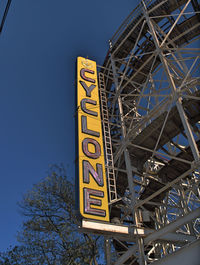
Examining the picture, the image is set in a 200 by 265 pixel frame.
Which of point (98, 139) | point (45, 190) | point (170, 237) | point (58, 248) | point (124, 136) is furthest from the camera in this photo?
point (45, 190)

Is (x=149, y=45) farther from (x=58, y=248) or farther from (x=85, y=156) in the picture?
(x=58, y=248)

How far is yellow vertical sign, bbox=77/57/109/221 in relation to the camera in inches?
371

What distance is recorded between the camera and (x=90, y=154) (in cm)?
1090

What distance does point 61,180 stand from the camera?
17625 millimetres

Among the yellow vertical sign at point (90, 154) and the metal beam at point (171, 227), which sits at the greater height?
the yellow vertical sign at point (90, 154)

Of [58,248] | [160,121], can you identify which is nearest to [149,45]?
[160,121]

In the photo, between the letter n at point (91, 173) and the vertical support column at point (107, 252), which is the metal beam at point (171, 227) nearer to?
the vertical support column at point (107, 252)

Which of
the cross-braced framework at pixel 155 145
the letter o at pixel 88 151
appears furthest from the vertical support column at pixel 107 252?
the letter o at pixel 88 151

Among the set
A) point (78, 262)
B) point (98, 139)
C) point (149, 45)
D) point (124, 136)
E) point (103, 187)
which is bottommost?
point (78, 262)

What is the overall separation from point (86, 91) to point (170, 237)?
8208 mm

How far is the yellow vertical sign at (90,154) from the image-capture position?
9422 mm

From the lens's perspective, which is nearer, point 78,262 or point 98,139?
point 98,139

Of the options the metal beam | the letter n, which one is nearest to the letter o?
the letter n

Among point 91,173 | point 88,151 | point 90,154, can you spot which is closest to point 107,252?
point 91,173
